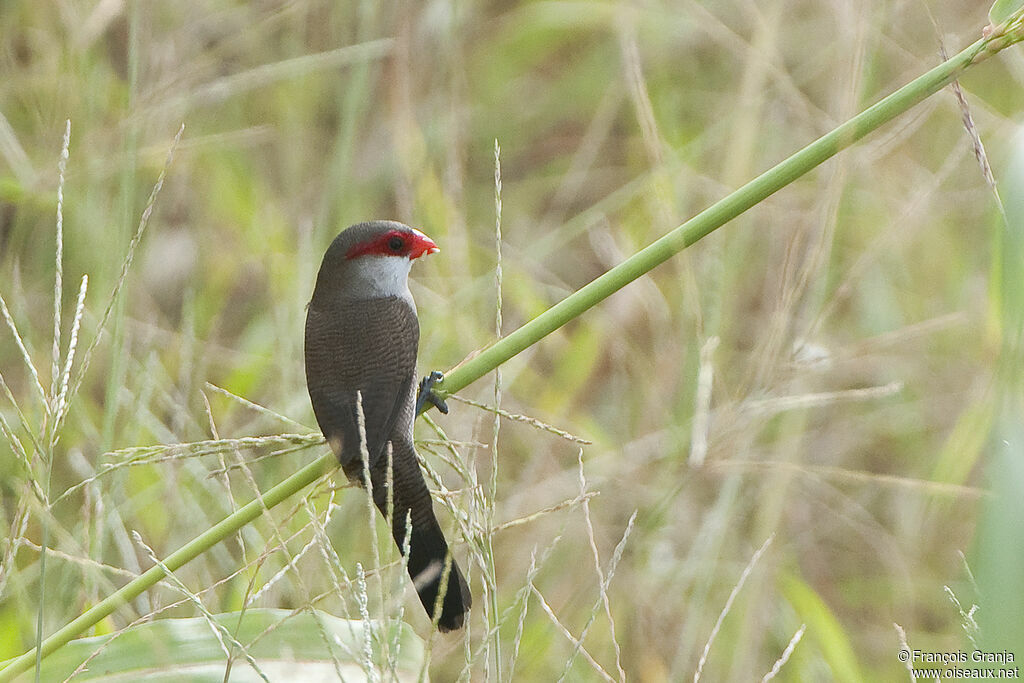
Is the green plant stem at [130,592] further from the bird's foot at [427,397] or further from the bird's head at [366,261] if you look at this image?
the bird's head at [366,261]

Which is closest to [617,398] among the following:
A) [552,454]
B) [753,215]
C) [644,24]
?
[552,454]

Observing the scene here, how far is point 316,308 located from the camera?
237 centimetres

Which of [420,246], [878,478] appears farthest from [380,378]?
[878,478]

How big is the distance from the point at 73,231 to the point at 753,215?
2220 millimetres

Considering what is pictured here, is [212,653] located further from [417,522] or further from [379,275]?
[379,275]

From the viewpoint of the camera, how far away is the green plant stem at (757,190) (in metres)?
1.44

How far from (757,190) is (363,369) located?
3.02 ft

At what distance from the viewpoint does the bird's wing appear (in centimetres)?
206

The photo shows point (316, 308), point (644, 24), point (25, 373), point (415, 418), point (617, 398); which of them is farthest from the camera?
point (644, 24)

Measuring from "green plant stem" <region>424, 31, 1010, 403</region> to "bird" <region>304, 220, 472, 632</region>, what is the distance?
39 centimetres

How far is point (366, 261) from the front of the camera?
235 centimetres

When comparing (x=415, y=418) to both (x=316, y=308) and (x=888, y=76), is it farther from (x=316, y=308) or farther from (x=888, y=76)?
(x=888, y=76)

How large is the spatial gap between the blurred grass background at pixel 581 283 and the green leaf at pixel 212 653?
1.83 feet

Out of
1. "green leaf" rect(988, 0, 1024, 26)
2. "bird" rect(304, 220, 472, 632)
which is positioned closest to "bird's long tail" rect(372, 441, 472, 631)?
"bird" rect(304, 220, 472, 632)
